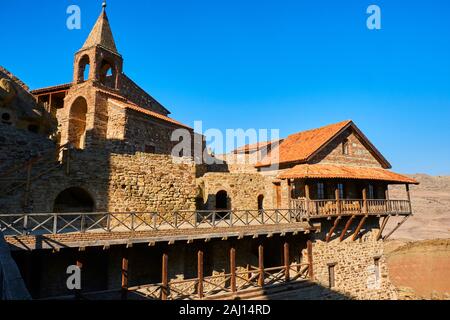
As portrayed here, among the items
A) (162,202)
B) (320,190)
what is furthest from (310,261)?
(162,202)

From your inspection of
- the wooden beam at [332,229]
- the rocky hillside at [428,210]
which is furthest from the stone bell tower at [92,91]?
the rocky hillside at [428,210]

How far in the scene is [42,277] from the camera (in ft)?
39.9

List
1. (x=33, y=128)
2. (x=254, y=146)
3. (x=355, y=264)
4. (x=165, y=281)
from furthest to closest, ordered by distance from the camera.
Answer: (x=254, y=146) → (x=33, y=128) → (x=355, y=264) → (x=165, y=281)

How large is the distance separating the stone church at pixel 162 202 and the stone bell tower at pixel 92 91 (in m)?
0.10

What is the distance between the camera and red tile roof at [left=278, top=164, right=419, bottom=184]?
17312 millimetres

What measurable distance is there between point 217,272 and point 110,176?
7693mm

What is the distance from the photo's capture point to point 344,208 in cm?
1881

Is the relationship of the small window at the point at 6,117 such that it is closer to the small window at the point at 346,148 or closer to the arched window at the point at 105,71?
the arched window at the point at 105,71

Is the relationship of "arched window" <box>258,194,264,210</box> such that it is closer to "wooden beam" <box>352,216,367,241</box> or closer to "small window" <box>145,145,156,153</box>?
"wooden beam" <box>352,216,367,241</box>

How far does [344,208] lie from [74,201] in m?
15.7

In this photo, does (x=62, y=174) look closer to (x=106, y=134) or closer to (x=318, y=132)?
(x=106, y=134)

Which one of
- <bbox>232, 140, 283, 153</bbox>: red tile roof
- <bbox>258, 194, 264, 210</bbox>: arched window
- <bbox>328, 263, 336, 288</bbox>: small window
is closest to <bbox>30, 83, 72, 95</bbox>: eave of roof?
<bbox>232, 140, 283, 153</bbox>: red tile roof

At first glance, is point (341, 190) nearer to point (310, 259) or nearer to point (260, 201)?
point (310, 259)
